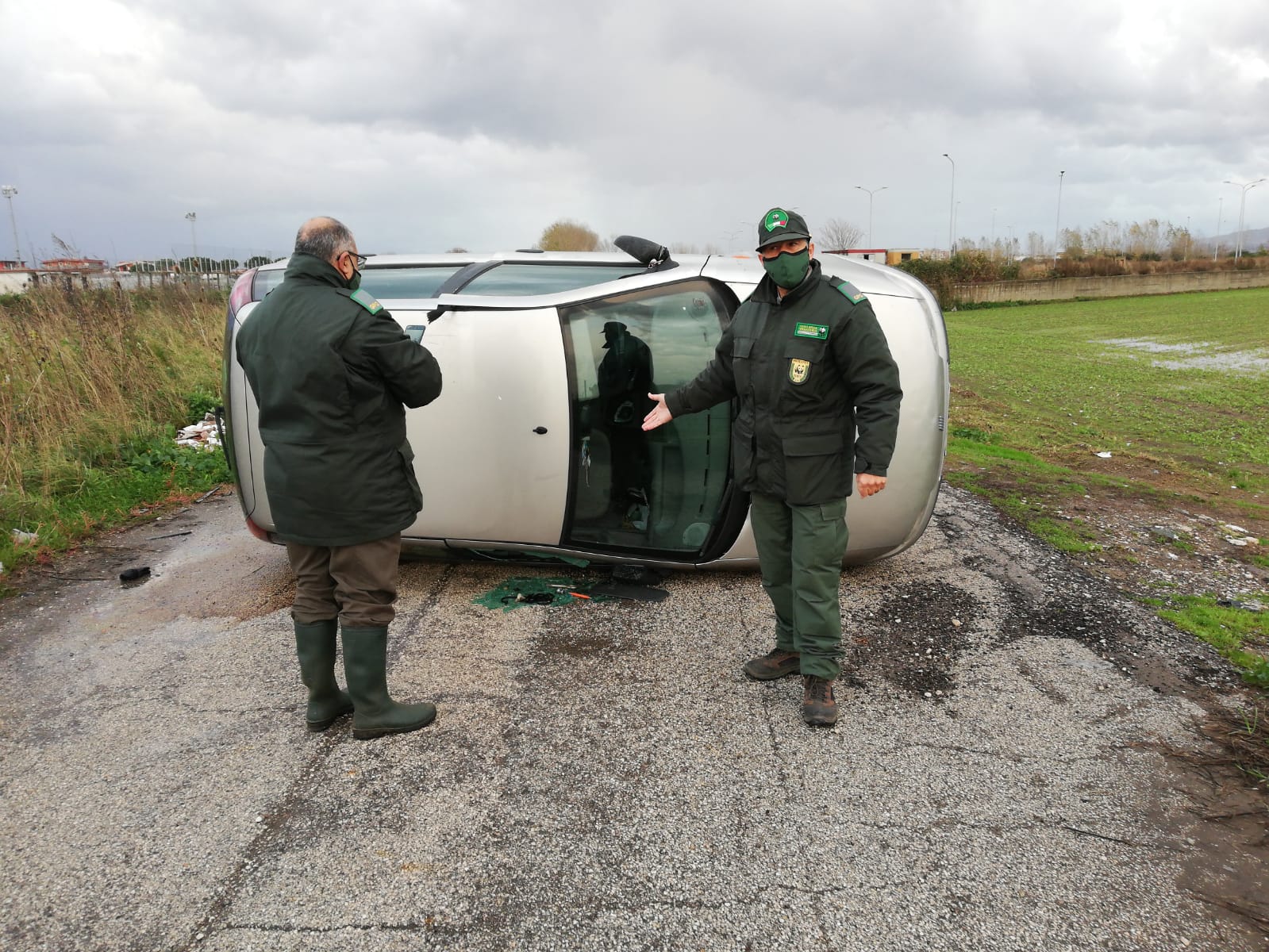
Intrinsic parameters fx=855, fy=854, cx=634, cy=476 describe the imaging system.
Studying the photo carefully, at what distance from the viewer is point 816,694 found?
3.19 meters

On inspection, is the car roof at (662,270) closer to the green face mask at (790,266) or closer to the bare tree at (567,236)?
the green face mask at (790,266)

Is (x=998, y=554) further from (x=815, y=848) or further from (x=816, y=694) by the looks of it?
(x=815, y=848)

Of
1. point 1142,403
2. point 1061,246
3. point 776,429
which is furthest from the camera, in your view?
point 1061,246

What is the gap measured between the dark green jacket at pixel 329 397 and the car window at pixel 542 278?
1.32 meters

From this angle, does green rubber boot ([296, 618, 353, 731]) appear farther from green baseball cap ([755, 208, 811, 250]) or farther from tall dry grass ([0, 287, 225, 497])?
tall dry grass ([0, 287, 225, 497])

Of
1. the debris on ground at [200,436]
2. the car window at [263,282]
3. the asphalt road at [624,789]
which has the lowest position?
the asphalt road at [624,789]

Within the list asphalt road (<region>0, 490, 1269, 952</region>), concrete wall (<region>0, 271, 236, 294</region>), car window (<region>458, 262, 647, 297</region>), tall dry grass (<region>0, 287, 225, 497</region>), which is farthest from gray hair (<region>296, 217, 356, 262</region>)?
concrete wall (<region>0, 271, 236, 294</region>)

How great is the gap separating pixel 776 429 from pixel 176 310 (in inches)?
478

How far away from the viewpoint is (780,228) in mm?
3057

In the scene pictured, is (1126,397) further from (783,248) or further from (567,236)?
(567,236)

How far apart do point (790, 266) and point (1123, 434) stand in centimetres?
761

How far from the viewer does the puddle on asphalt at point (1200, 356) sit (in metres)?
15.1

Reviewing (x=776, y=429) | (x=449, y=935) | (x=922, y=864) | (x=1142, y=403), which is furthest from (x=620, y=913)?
(x=1142, y=403)

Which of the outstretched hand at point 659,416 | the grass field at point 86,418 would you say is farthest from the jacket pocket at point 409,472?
the grass field at point 86,418
